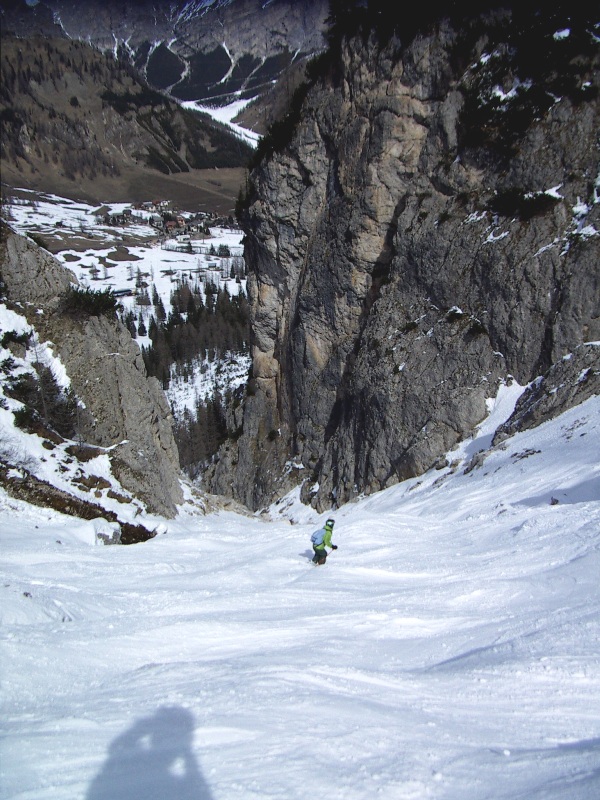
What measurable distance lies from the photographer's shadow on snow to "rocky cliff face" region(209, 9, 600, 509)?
21.8 metres

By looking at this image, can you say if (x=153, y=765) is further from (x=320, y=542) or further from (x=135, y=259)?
(x=135, y=259)

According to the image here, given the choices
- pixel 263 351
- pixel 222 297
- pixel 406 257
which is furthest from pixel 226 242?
pixel 406 257

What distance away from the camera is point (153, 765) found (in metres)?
3.92

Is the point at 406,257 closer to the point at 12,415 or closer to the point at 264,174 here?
the point at 264,174

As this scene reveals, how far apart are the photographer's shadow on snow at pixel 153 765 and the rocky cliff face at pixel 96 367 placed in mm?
17668

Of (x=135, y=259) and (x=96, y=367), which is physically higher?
(x=135, y=259)

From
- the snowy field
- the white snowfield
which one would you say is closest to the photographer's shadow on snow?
the white snowfield

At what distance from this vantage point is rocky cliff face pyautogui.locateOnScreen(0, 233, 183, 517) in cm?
2259

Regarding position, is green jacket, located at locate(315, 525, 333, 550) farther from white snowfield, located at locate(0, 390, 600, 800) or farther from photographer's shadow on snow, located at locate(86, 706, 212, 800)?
photographer's shadow on snow, located at locate(86, 706, 212, 800)

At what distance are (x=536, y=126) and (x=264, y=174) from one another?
71.7 feet

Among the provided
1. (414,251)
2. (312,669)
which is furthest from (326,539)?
(414,251)

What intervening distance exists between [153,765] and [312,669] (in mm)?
2275

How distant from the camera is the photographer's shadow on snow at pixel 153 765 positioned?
361 centimetres

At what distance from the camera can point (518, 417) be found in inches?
939
